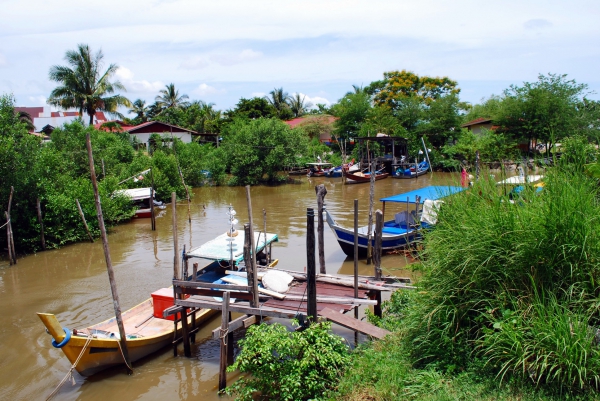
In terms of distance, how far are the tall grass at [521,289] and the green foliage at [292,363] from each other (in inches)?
46.4

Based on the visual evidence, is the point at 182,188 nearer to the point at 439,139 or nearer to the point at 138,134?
the point at 138,134

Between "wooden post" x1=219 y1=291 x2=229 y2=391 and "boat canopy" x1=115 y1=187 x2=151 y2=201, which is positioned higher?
"boat canopy" x1=115 y1=187 x2=151 y2=201

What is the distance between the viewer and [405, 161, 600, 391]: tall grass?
477 cm

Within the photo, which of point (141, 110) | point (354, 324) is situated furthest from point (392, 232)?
point (141, 110)

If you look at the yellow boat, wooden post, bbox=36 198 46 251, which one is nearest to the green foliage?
the yellow boat

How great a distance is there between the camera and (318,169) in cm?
4006

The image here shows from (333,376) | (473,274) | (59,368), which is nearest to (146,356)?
(59,368)

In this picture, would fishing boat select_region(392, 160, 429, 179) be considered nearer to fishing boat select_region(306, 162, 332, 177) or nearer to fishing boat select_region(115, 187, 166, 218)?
fishing boat select_region(306, 162, 332, 177)

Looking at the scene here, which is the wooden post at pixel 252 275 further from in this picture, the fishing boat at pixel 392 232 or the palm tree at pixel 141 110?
the palm tree at pixel 141 110

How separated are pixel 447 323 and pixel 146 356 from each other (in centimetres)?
590

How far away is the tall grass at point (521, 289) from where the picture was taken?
477cm

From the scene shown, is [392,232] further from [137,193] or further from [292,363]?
[137,193]

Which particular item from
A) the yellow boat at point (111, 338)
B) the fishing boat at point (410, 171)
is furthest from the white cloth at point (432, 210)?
the fishing boat at point (410, 171)

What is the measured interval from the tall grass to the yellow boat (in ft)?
16.6
